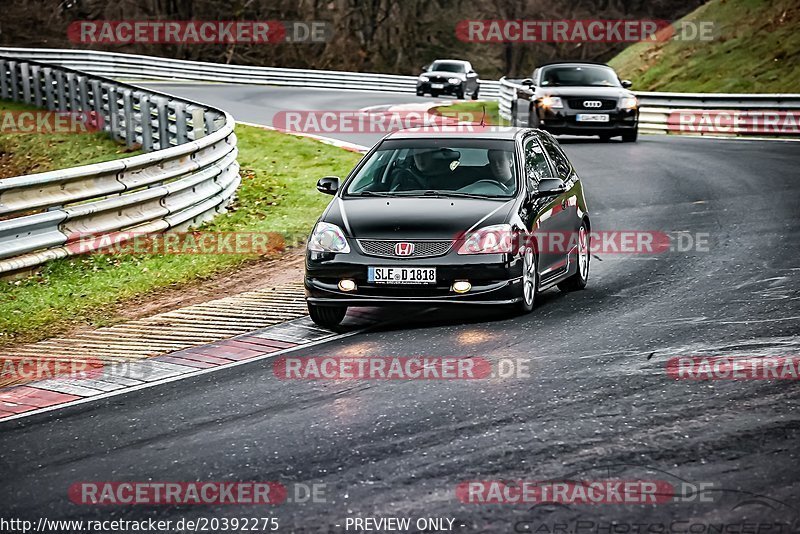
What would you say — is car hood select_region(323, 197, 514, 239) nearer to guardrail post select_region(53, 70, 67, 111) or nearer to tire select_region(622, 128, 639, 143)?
tire select_region(622, 128, 639, 143)

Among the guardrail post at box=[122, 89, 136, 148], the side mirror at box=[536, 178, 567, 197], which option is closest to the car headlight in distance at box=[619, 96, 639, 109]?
the guardrail post at box=[122, 89, 136, 148]

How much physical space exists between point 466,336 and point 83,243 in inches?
192

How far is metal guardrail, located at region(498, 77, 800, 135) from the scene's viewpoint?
28.5m

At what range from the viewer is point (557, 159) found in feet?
39.0

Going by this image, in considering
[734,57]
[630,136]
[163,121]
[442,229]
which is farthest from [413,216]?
[734,57]

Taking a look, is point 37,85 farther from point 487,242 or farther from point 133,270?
point 487,242

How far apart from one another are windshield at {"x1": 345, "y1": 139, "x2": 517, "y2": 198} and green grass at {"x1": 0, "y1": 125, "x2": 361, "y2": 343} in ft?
8.38

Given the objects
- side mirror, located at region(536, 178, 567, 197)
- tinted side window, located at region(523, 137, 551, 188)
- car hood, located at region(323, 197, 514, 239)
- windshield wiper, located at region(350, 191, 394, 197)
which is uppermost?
tinted side window, located at region(523, 137, 551, 188)

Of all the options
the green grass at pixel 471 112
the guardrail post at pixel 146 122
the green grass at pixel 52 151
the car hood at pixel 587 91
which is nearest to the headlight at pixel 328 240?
the guardrail post at pixel 146 122

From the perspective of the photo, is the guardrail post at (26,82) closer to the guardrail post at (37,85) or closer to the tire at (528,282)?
the guardrail post at (37,85)

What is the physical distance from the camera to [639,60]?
1629 inches

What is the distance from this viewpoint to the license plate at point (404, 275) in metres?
9.56

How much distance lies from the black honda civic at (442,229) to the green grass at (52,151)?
1203cm

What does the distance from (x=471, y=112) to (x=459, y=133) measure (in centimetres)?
2467
